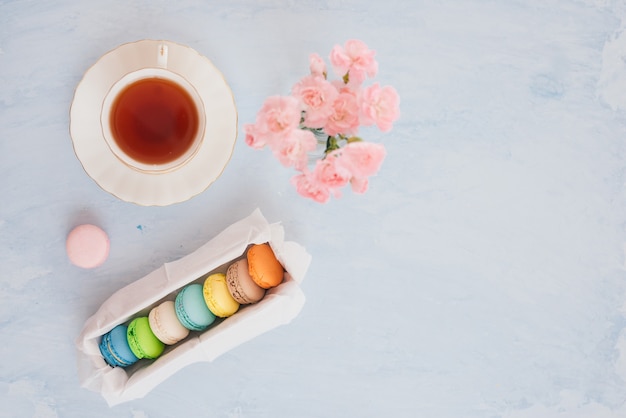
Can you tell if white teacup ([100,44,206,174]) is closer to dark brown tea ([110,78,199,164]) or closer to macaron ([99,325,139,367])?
dark brown tea ([110,78,199,164])

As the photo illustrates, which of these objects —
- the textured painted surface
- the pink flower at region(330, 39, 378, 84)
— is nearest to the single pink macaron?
the textured painted surface

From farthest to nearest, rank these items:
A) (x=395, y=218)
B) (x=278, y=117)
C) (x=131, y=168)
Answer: (x=395, y=218) → (x=131, y=168) → (x=278, y=117)

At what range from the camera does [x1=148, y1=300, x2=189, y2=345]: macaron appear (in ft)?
2.77

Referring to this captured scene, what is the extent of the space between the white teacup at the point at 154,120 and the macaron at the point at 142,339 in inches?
8.8

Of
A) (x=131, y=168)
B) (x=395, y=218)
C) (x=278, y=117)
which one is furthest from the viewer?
Answer: (x=395, y=218)

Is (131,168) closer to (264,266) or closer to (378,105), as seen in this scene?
(264,266)

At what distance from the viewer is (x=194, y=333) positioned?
34.5 inches

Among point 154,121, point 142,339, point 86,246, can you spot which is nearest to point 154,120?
point 154,121

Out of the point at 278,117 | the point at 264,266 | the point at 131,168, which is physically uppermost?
the point at 278,117

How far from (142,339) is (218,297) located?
0.13 m

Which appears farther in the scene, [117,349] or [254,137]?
[117,349]

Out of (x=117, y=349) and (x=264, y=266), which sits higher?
(x=264, y=266)

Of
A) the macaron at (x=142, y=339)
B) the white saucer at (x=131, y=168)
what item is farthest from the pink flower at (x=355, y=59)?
the macaron at (x=142, y=339)

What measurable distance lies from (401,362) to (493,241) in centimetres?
24
